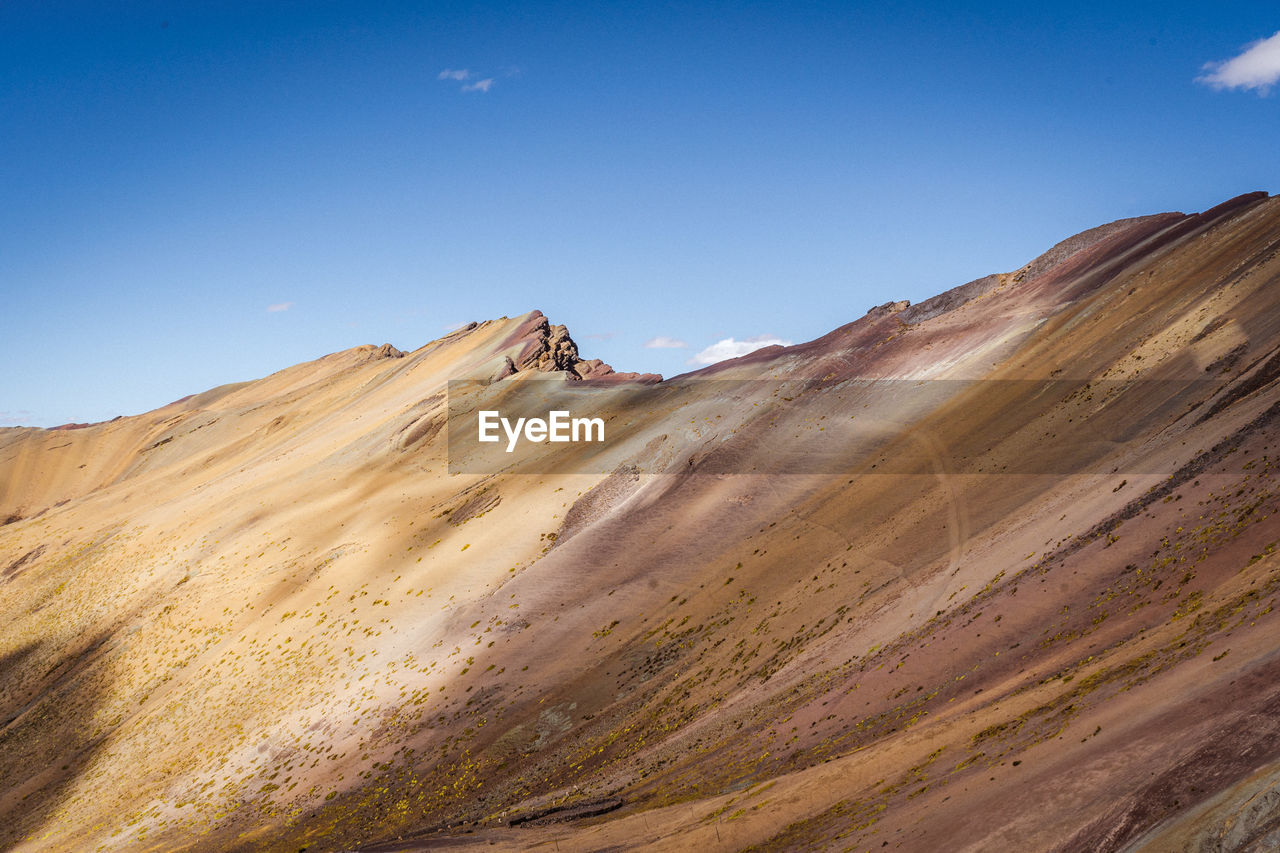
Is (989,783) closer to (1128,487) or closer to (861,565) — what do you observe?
(1128,487)

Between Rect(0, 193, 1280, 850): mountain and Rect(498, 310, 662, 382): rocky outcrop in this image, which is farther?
Rect(498, 310, 662, 382): rocky outcrop
